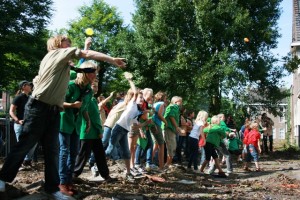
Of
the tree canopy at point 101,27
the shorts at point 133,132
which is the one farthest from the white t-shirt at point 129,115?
the tree canopy at point 101,27

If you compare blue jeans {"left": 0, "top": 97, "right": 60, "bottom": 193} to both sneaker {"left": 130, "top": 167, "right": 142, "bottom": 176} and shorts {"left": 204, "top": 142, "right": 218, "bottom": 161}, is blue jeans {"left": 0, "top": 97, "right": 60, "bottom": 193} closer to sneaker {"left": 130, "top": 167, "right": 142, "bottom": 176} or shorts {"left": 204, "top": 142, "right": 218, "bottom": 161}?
sneaker {"left": 130, "top": 167, "right": 142, "bottom": 176}

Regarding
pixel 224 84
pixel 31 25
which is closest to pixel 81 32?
pixel 31 25

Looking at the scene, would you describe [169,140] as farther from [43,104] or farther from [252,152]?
[43,104]

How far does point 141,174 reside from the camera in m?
8.55

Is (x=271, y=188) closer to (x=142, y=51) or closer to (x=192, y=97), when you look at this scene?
(x=192, y=97)

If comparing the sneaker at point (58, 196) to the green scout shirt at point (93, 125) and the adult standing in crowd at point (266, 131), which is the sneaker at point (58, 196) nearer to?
the green scout shirt at point (93, 125)

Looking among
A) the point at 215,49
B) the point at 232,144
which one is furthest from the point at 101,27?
the point at 232,144

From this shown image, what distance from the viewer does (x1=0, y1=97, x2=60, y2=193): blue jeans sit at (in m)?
5.10

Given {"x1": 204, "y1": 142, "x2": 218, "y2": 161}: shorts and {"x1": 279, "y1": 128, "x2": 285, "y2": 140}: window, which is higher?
{"x1": 204, "y1": 142, "x2": 218, "y2": 161}: shorts

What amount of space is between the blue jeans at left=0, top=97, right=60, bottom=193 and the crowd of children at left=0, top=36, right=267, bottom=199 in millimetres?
12

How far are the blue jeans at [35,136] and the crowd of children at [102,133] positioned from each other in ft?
0.04

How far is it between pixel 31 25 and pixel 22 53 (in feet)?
7.71

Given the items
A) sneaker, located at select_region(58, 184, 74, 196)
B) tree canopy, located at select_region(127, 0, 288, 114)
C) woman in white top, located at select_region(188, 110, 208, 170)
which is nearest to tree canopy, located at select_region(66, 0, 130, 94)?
tree canopy, located at select_region(127, 0, 288, 114)

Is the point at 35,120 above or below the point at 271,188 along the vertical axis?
above
